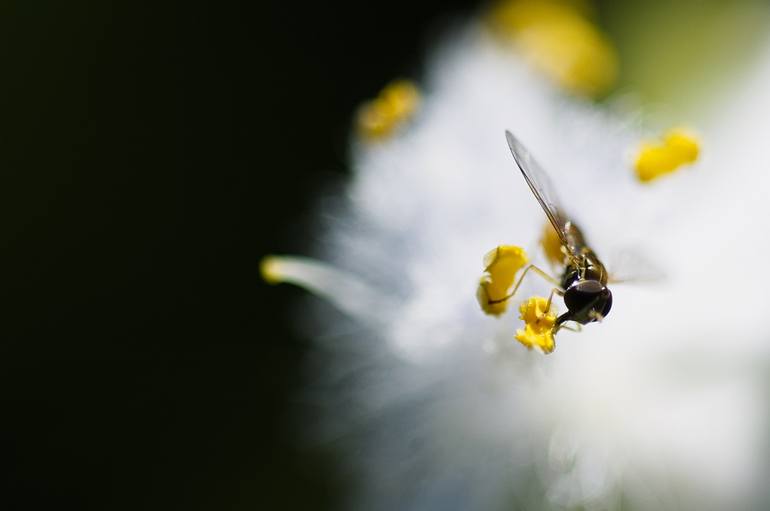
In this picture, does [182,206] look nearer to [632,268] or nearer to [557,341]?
[557,341]

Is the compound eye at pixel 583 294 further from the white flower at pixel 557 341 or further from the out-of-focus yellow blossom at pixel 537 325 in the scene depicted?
the white flower at pixel 557 341

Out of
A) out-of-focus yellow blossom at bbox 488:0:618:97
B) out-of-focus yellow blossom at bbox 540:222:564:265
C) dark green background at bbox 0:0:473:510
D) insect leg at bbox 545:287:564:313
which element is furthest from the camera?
out-of-focus yellow blossom at bbox 488:0:618:97

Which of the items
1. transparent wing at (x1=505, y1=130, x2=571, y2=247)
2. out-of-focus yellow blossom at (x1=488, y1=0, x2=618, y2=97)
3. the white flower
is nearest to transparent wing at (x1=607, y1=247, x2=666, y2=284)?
the white flower

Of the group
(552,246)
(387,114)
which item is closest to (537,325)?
(552,246)

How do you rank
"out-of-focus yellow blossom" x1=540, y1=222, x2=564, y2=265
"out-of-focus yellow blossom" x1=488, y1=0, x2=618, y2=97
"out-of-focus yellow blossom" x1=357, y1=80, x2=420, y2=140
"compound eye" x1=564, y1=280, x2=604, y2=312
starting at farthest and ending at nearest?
"out-of-focus yellow blossom" x1=488, y1=0, x2=618, y2=97 → "out-of-focus yellow blossom" x1=357, y1=80, x2=420, y2=140 → "out-of-focus yellow blossom" x1=540, y1=222, x2=564, y2=265 → "compound eye" x1=564, y1=280, x2=604, y2=312

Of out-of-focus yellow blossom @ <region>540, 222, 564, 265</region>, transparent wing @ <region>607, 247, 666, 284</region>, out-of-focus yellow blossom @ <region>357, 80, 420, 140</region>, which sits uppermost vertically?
out-of-focus yellow blossom @ <region>357, 80, 420, 140</region>

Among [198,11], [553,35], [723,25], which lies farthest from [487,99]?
[198,11]

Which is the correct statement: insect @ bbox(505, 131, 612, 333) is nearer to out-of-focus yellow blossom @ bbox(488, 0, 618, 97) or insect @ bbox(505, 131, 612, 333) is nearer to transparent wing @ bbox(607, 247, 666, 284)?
transparent wing @ bbox(607, 247, 666, 284)

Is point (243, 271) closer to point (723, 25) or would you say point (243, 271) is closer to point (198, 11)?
point (198, 11)
